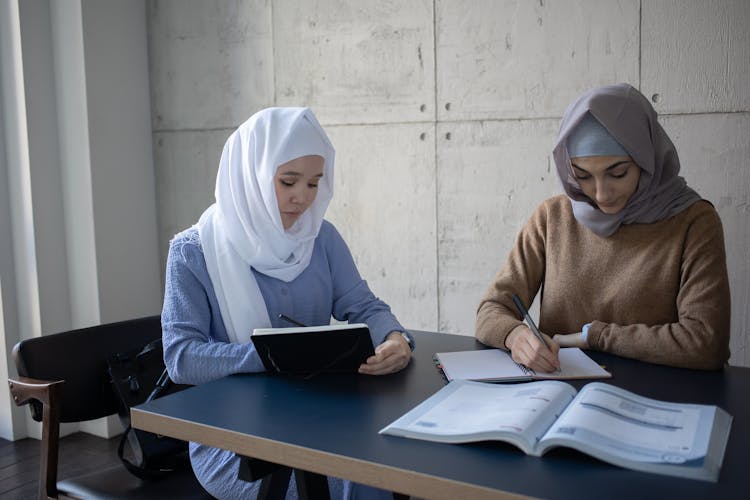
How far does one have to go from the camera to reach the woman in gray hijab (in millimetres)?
1915

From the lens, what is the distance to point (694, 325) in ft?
6.10

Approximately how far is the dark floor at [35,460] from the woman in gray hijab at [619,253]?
2.33 meters

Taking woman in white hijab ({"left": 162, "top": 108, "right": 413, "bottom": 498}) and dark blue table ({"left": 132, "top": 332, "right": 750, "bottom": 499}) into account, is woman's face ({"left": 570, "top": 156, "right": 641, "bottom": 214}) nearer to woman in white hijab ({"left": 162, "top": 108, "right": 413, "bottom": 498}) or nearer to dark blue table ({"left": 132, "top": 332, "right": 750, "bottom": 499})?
dark blue table ({"left": 132, "top": 332, "right": 750, "bottom": 499})

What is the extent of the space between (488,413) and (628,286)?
36.2 inches

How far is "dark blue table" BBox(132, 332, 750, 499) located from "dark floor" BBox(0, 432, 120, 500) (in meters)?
2.09

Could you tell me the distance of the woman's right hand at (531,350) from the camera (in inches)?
67.3

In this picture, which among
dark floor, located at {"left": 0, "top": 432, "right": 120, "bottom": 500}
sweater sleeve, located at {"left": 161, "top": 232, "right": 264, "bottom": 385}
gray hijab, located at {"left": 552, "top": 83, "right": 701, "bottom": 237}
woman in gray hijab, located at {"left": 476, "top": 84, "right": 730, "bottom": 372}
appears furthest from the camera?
dark floor, located at {"left": 0, "top": 432, "right": 120, "bottom": 500}

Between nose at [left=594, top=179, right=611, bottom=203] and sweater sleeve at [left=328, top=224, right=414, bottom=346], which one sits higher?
nose at [left=594, top=179, right=611, bottom=203]

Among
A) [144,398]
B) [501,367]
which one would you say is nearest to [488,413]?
[501,367]

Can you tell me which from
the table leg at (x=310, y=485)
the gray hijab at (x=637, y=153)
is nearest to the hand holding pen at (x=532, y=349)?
the gray hijab at (x=637, y=153)

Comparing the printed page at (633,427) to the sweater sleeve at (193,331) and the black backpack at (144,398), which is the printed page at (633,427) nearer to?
the sweater sleeve at (193,331)

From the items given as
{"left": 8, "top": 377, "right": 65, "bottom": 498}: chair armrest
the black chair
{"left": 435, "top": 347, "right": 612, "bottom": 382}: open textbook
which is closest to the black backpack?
the black chair

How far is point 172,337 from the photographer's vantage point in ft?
6.13

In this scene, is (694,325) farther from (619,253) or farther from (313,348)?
(313,348)
